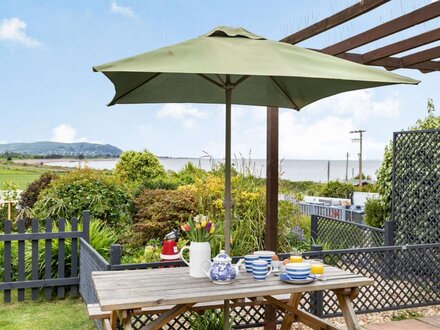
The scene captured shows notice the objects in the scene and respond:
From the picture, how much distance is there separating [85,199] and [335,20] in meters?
4.32

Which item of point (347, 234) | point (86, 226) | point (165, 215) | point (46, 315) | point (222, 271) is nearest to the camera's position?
point (222, 271)

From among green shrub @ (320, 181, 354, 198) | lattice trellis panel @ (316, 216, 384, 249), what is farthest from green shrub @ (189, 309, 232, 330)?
green shrub @ (320, 181, 354, 198)

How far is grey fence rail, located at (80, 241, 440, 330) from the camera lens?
385cm

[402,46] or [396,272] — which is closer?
[396,272]

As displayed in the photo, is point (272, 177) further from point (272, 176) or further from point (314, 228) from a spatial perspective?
point (314, 228)

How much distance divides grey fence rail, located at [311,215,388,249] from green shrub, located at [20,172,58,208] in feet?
19.2

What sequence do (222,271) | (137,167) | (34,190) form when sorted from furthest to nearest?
(137,167)
(34,190)
(222,271)

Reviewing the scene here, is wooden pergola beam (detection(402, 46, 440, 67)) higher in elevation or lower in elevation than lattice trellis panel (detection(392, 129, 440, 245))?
higher

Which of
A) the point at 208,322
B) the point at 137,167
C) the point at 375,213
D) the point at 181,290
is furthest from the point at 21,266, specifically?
the point at 137,167

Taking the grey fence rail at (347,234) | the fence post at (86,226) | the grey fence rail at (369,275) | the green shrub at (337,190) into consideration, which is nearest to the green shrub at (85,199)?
the fence post at (86,226)

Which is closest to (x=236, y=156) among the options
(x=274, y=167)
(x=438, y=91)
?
(x=274, y=167)

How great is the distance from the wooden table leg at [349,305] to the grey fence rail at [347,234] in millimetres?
3163

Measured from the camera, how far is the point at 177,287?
8.19ft

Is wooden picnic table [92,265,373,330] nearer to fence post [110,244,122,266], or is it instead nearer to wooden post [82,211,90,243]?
fence post [110,244,122,266]
